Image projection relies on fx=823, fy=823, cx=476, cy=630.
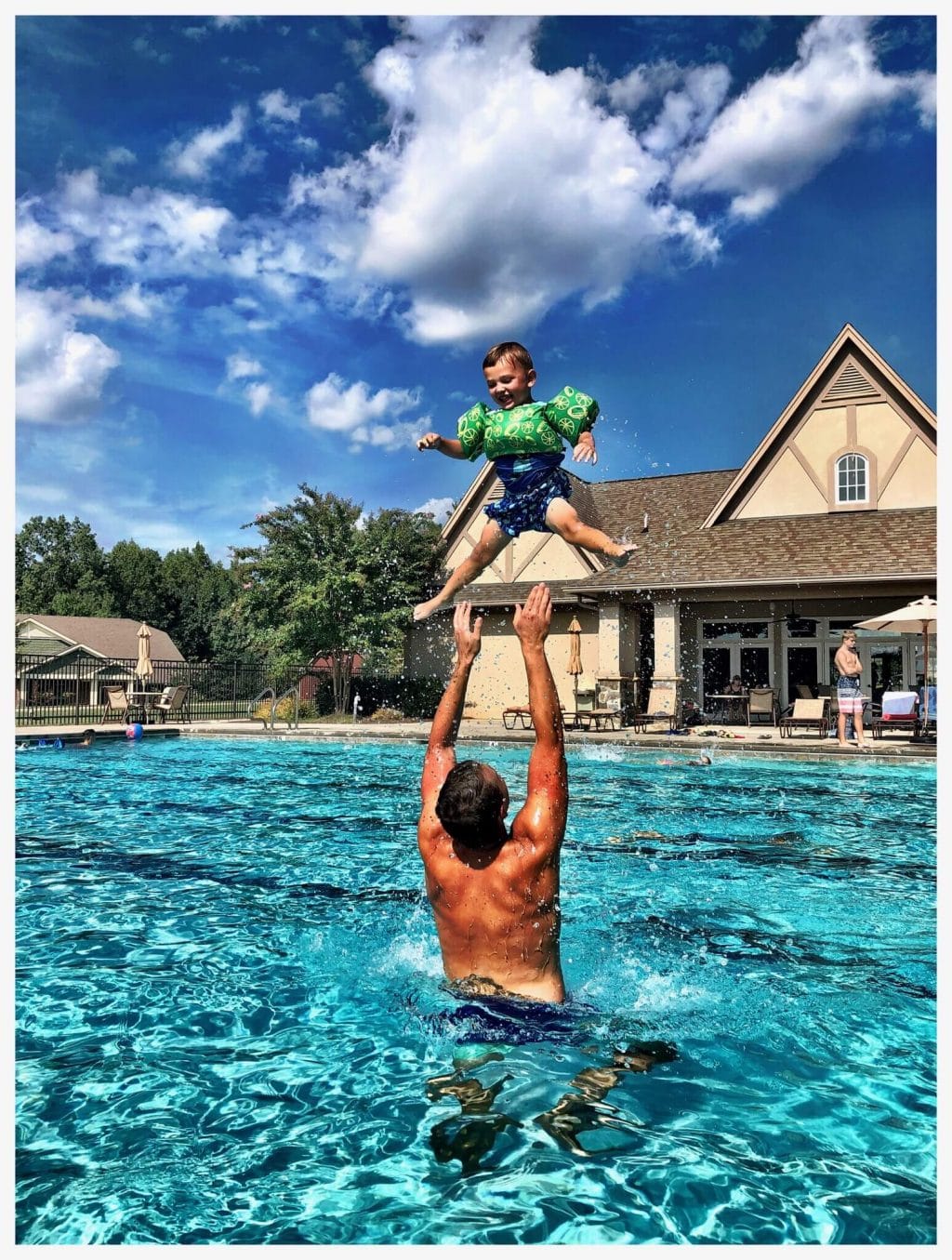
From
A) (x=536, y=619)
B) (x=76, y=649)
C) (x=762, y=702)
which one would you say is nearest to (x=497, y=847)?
(x=536, y=619)

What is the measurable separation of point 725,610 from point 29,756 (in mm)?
18086

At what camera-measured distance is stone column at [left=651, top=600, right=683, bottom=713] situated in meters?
21.1

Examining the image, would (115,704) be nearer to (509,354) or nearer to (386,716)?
(386,716)

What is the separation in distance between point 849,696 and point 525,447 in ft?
44.6

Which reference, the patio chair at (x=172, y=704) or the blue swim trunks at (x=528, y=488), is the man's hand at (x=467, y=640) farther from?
the patio chair at (x=172, y=704)

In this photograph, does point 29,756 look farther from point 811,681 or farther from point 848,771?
point 811,681

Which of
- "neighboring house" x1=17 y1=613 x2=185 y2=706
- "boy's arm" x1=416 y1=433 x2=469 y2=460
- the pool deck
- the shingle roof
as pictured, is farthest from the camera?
"neighboring house" x1=17 y1=613 x2=185 y2=706

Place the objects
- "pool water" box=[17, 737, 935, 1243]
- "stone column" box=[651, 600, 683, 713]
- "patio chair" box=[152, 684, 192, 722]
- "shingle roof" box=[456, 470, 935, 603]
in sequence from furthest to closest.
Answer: "patio chair" box=[152, 684, 192, 722], "stone column" box=[651, 600, 683, 713], "shingle roof" box=[456, 470, 935, 603], "pool water" box=[17, 737, 935, 1243]

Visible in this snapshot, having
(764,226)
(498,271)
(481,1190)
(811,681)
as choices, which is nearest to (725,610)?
(811,681)

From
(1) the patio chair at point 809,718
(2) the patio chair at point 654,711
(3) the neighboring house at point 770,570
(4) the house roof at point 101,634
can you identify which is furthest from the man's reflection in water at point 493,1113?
(4) the house roof at point 101,634

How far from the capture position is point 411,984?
15.1 ft

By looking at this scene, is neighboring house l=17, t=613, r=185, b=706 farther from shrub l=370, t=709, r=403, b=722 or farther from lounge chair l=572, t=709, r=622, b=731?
lounge chair l=572, t=709, r=622, b=731

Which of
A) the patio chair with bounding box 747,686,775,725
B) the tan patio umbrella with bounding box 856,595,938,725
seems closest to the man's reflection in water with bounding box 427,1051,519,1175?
the tan patio umbrella with bounding box 856,595,938,725

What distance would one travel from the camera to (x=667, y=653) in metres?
21.5
